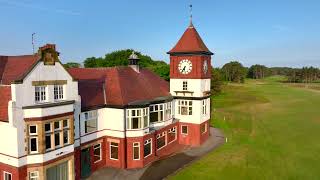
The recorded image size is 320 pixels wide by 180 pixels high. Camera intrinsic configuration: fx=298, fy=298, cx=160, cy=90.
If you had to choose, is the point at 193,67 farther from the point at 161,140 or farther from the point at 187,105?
the point at 161,140

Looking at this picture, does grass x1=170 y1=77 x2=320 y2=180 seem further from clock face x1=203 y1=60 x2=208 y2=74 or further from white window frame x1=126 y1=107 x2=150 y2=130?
clock face x1=203 y1=60 x2=208 y2=74

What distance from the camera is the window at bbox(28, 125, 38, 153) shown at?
1970cm

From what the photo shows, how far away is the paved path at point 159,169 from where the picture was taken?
25.2 m

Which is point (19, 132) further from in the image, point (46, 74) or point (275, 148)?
point (275, 148)

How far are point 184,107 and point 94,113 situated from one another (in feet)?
43.9

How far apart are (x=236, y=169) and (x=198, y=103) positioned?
10.5 meters

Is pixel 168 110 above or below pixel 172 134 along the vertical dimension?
above

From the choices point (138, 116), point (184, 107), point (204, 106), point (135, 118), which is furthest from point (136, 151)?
point (204, 106)

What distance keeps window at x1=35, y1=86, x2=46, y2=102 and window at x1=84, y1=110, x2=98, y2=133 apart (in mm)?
5309

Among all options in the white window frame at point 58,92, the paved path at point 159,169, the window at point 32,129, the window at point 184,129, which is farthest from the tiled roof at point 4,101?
the window at point 184,129

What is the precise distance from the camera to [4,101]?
19.9 m

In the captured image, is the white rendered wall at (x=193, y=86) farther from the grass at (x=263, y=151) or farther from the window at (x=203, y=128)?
the grass at (x=263, y=151)

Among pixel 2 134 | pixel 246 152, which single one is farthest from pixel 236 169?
pixel 2 134

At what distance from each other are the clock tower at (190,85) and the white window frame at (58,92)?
1719cm
